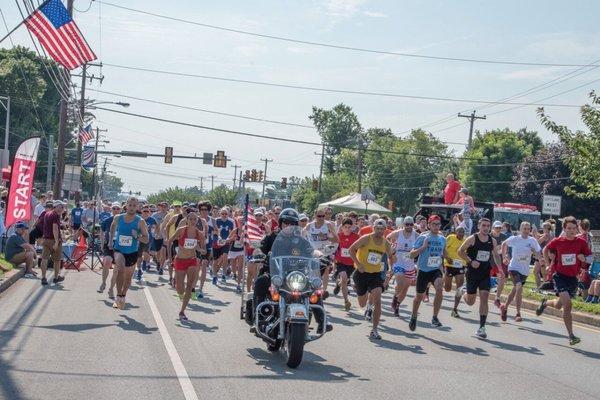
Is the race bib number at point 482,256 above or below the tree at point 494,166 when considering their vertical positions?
below

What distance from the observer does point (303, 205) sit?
333ft

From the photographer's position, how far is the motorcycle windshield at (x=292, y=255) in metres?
10.6

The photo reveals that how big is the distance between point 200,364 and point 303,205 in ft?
301

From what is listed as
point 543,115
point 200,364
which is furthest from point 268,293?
point 543,115

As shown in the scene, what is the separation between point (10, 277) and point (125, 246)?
4737 mm

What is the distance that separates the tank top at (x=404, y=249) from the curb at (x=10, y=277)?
7.38 metres

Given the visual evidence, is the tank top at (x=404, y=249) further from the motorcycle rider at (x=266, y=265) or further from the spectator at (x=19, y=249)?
the spectator at (x=19, y=249)

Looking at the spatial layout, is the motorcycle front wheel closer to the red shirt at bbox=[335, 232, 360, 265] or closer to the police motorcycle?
the police motorcycle

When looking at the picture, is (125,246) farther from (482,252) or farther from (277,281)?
(482,252)

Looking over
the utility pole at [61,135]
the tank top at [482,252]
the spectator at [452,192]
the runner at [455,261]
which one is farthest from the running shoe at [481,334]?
the utility pole at [61,135]

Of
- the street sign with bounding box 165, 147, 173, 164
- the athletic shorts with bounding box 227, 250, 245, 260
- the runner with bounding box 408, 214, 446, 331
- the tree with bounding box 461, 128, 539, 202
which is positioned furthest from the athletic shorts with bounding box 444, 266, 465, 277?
the tree with bounding box 461, 128, 539, 202

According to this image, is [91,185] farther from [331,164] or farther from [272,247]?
[272,247]

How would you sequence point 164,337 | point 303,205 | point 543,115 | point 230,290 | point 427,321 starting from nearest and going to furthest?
point 164,337
point 427,321
point 230,290
point 543,115
point 303,205

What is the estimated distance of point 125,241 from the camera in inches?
594
